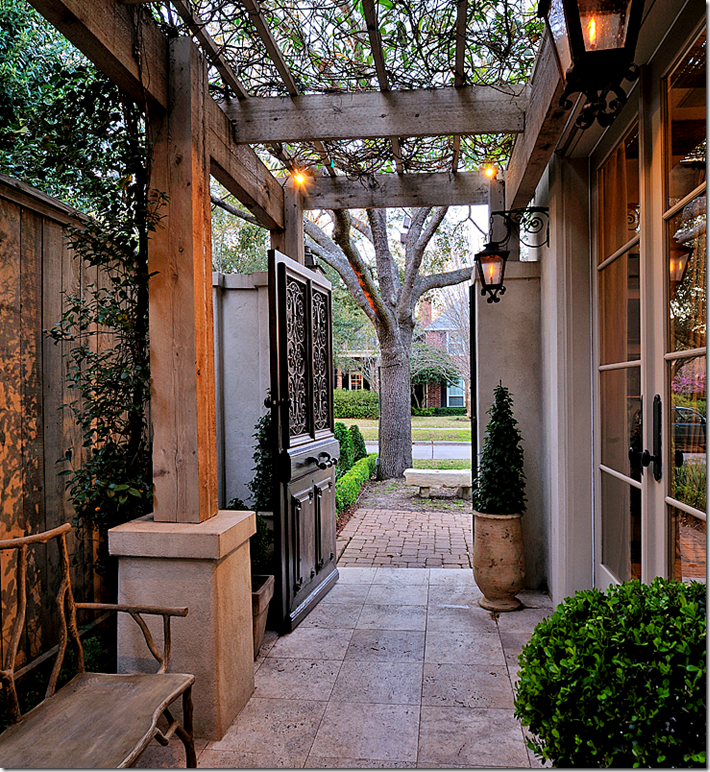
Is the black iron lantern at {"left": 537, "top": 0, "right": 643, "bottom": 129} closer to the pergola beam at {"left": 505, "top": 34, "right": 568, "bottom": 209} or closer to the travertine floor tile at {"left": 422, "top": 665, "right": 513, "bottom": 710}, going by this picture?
the pergola beam at {"left": 505, "top": 34, "right": 568, "bottom": 209}

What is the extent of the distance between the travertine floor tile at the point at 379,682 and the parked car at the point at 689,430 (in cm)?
167

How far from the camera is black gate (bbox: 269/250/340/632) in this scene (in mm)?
3564

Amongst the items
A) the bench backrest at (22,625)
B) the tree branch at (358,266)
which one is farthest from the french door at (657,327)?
the tree branch at (358,266)

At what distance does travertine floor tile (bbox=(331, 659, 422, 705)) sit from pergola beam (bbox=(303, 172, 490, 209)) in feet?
10.8

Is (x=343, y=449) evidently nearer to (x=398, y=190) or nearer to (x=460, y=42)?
(x=398, y=190)

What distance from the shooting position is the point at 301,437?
3975 mm

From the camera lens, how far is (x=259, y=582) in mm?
3385

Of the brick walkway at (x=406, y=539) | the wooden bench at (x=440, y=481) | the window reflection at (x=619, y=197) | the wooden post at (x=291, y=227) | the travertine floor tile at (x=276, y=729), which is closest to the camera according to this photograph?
the travertine floor tile at (x=276, y=729)

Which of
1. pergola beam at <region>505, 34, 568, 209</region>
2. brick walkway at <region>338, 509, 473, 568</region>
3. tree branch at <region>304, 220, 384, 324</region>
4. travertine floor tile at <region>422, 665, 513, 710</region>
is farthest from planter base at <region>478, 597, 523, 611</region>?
tree branch at <region>304, 220, 384, 324</region>

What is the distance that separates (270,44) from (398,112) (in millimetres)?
807

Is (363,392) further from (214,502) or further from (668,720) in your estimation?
(668,720)

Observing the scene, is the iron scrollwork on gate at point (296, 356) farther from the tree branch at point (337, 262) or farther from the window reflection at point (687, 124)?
the tree branch at point (337, 262)

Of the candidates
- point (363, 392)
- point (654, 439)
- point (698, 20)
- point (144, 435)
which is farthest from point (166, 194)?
point (363, 392)

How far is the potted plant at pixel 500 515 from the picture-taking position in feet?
12.5
